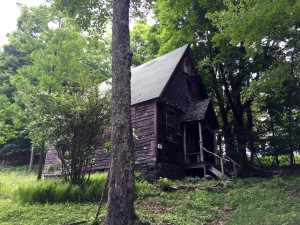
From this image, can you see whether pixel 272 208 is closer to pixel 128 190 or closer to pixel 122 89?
pixel 128 190

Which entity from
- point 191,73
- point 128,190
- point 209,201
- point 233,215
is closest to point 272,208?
point 233,215

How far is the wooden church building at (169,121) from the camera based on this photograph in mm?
13727

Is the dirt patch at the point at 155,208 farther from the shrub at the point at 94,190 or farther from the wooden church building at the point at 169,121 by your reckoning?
the wooden church building at the point at 169,121

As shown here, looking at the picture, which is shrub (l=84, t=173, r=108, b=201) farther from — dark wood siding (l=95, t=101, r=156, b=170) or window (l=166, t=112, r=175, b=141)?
window (l=166, t=112, r=175, b=141)

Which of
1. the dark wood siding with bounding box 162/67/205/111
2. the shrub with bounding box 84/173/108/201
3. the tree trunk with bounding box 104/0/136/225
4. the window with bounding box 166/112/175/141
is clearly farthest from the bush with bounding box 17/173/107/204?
the dark wood siding with bounding box 162/67/205/111

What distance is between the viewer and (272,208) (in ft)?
24.9

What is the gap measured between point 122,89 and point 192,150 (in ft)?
36.7

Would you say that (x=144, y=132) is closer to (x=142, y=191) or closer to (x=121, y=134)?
(x=142, y=191)

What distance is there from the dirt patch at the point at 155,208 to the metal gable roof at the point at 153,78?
6.49 m

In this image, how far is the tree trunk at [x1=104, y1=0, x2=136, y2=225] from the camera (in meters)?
5.76

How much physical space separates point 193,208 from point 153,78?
33.2 ft

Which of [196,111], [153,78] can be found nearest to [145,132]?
[196,111]

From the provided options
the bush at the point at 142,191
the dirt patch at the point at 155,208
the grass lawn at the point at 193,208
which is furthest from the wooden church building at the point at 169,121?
the dirt patch at the point at 155,208

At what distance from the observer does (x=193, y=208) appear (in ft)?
26.8
